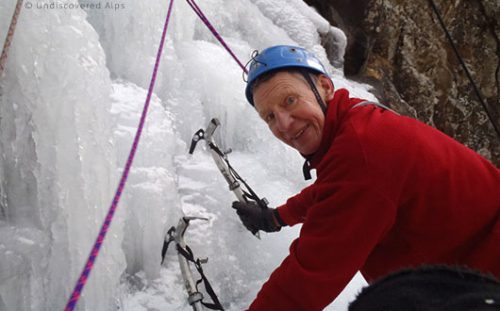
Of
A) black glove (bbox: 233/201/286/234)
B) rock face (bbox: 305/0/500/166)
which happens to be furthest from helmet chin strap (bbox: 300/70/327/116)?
rock face (bbox: 305/0/500/166)

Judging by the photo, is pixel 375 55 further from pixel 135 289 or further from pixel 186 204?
pixel 135 289

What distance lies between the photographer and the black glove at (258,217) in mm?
1760

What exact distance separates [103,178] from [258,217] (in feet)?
2.46

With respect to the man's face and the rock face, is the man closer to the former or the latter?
the man's face

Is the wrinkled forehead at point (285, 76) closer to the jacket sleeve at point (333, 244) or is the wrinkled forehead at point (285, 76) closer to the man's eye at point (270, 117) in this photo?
the man's eye at point (270, 117)

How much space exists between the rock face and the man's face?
5461mm

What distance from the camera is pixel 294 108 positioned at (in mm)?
1000

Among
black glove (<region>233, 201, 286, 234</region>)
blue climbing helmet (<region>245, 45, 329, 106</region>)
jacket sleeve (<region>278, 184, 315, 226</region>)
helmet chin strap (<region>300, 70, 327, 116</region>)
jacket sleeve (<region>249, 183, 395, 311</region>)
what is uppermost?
blue climbing helmet (<region>245, 45, 329, 106</region>)

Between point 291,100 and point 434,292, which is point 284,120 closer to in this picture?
point 291,100

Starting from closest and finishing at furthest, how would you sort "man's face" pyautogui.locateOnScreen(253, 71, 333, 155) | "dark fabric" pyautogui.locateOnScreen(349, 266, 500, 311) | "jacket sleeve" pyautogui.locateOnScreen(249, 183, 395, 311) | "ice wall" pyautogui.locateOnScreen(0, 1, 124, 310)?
"dark fabric" pyautogui.locateOnScreen(349, 266, 500, 311) < "jacket sleeve" pyautogui.locateOnScreen(249, 183, 395, 311) < "man's face" pyautogui.locateOnScreen(253, 71, 333, 155) < "ice wall" pyautogui.locateOnScreen(0, 1, 124, 310)

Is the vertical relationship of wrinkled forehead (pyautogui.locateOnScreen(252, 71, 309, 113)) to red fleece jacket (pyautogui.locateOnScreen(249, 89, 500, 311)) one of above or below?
above

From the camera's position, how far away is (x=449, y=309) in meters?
0.41

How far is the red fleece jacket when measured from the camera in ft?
2.53

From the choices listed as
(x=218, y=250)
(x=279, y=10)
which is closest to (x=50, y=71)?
(x=218, y=250)
